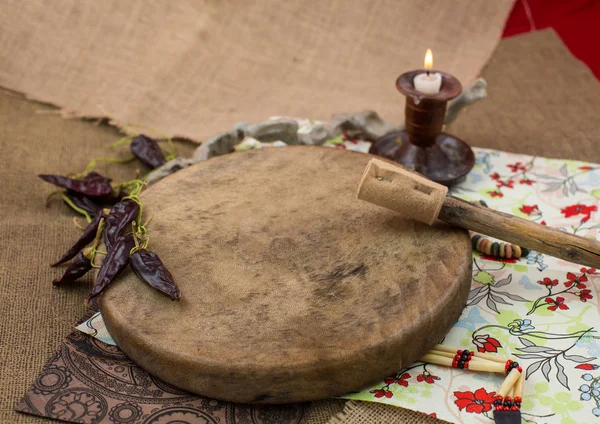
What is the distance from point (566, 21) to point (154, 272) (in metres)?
3.15

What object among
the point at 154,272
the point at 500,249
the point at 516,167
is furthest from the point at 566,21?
the point at 154,272

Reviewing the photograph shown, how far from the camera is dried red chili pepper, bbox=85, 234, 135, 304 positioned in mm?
1883

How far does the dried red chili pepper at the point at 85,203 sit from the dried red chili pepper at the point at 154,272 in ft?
2.38

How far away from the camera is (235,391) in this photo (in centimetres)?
173

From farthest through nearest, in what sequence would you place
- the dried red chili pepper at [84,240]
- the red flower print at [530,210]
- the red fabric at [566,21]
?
the red fabric at [566,21], the red flower print at [530,210], the dried red chili pepper at [84,240]

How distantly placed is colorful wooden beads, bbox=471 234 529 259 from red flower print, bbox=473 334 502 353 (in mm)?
359

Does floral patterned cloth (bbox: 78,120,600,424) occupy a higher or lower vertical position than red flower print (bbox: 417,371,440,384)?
higher

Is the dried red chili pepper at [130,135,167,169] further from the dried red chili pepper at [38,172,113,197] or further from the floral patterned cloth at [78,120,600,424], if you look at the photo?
the floral patterned cloth at [78,120,600,424]

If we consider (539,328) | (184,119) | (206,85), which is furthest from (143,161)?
(539,328)

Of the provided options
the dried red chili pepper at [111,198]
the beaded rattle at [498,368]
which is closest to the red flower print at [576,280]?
the beaded rattle at [498,368]

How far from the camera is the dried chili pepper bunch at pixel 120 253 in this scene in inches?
73.7

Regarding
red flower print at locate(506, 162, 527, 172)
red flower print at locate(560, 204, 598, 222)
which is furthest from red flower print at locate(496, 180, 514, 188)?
red flower print at locate(560, 204, 598, 222)

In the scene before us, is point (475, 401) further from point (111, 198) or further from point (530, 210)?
point (111, 198)

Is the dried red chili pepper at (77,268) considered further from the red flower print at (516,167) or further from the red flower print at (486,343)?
the red flower print at (516,167)
